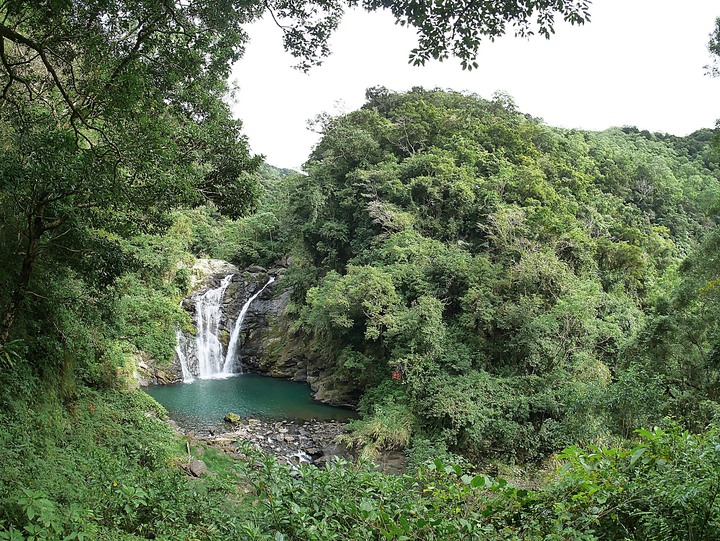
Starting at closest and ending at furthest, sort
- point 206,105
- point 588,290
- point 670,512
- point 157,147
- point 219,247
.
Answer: point 670,512 < point 157,147 < point 206,105 < point 588,290 < point 219,247

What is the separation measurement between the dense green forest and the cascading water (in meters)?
1.79

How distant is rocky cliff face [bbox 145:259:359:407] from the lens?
17.6 meters

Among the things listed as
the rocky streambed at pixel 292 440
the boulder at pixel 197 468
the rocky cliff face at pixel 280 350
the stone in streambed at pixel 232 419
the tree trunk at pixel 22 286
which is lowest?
the rocky streambed at pixel 292 440

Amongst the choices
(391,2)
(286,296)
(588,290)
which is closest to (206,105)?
(391,2)

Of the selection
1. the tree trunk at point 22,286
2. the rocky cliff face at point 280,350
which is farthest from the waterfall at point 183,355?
the tree trunk at point 22,286

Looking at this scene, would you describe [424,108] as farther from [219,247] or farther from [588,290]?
[219,247]

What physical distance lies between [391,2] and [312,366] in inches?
659

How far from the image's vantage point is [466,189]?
57.1ft

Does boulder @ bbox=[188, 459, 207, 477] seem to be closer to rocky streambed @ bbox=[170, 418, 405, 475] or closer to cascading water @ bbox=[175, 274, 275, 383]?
rocky streambed @ bbox=[170, 418, 405, 475]

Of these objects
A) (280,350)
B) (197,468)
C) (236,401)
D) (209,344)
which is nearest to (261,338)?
(280,350)

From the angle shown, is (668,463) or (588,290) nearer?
(668,463)

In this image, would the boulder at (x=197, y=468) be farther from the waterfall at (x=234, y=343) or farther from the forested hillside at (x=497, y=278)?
the waterfall at (x=234, y=343)

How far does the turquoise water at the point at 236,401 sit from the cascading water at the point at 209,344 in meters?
1.05

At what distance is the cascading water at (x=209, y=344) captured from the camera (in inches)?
762
